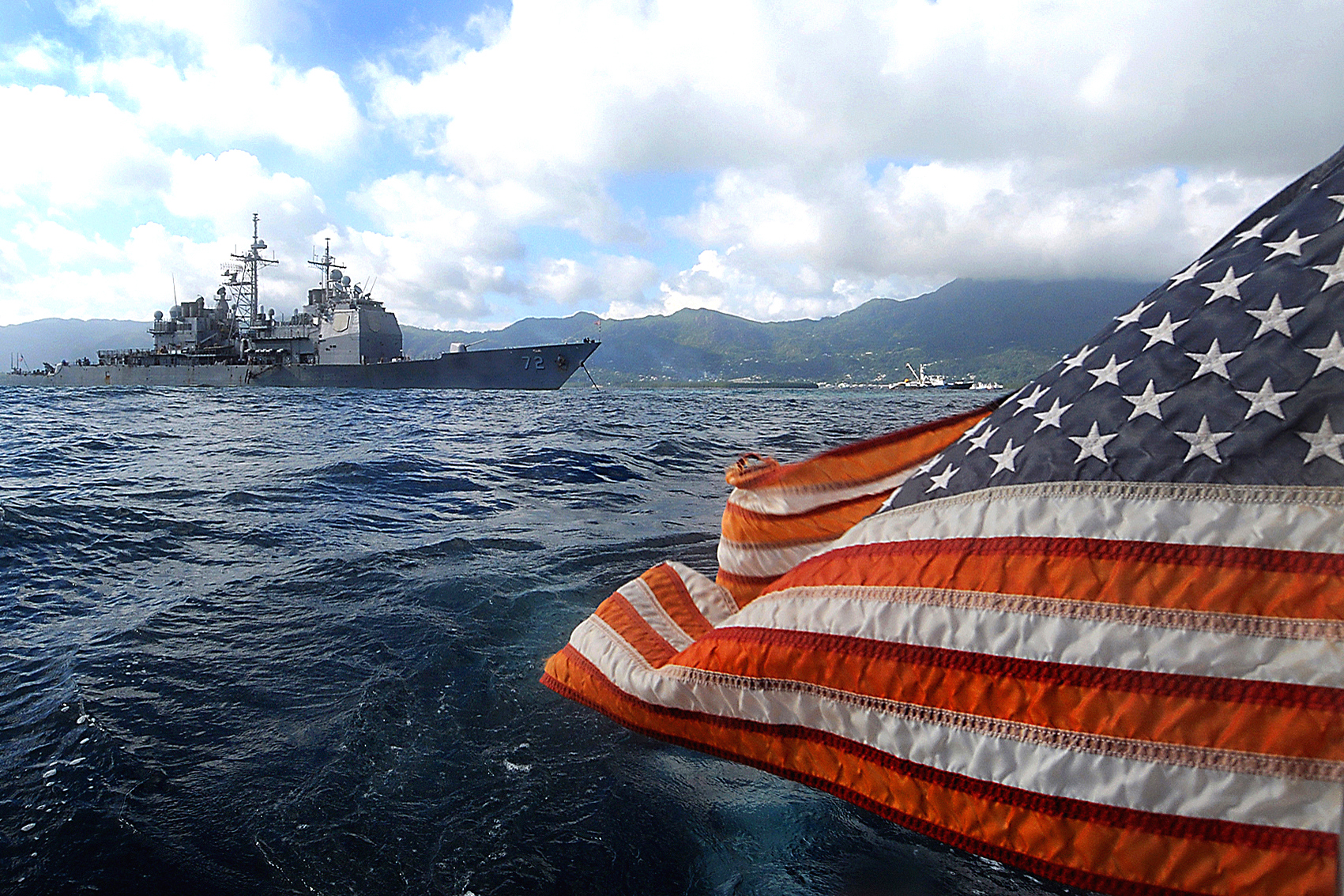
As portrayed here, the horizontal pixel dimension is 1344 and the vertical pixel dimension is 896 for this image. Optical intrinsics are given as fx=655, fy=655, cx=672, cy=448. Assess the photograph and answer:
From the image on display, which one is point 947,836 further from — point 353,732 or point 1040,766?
point 353,732

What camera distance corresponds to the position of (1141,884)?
1.52 meters

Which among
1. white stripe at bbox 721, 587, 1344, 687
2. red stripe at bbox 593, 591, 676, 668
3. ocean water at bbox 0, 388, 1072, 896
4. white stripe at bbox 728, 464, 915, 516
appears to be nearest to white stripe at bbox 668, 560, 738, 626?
red stripe at bbox 593, 591, 676, 668

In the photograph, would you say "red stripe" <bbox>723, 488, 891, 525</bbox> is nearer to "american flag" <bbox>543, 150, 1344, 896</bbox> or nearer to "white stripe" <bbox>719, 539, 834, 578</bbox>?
"white stripe" <bbox>719, 539, 834, 578</bbox>

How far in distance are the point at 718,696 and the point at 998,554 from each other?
40.5 inches

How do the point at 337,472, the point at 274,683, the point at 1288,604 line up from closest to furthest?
1. the point at 1288,604
2. the point at 274,683
3. the point at 337,472

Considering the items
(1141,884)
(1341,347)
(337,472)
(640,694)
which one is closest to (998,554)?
(1141,884)

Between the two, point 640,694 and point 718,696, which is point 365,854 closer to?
point 640,694

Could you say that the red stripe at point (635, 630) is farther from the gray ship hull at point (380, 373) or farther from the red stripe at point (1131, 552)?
the gray ship hull at point (380, 373)

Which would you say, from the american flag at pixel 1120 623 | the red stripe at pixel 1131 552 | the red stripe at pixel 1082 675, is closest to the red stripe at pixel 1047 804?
the american flag at pixel 1120 623

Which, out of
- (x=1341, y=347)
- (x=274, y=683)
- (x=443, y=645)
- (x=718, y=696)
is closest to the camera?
(x=1341, y=347)

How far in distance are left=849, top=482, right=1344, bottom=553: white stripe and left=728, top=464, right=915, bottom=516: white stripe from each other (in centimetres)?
109

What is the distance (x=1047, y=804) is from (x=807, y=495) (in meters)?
1.80

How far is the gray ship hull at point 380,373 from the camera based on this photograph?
4809 centimetres

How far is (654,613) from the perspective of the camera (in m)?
3.07
